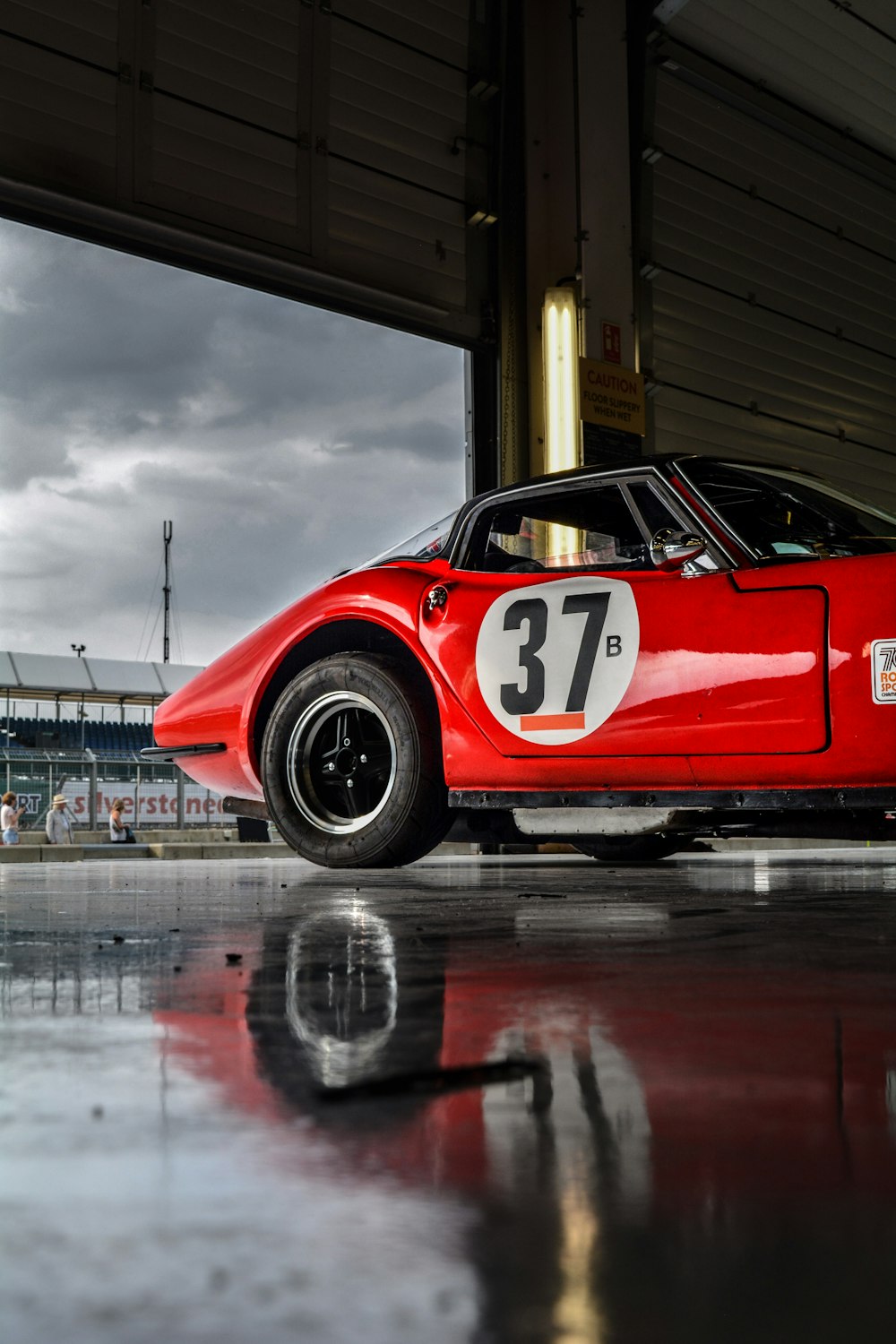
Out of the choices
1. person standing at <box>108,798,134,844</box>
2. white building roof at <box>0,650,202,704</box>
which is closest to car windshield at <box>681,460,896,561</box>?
person standing at <box>108,798,134,844</box>

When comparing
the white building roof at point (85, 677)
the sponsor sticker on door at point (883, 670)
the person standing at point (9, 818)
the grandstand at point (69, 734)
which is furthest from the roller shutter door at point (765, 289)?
the grandstand at point (69, 734)

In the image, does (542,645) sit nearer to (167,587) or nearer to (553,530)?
(553,530)

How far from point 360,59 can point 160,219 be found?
278 cm

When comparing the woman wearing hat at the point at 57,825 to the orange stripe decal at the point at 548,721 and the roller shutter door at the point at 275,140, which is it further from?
the orange stripe decal at the point at 548,721

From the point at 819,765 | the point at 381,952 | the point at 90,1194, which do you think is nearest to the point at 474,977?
the point at 381,952

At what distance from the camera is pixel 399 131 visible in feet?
36.0

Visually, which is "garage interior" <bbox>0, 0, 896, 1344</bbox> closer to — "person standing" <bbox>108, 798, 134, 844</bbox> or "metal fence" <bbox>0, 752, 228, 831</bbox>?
"person standing" <bbox>108, 798, 134, 844</bbox>

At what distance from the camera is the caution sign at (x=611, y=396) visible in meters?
11.2

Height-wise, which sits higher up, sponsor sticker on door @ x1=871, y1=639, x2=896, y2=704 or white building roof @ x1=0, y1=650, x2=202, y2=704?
white building roof @ x1=0, y1=650, x2=202, y2=704

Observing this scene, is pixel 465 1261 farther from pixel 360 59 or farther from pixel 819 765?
pixel 360 59

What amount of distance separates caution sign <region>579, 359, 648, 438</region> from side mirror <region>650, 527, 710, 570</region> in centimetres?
798

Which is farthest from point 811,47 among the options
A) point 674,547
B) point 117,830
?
point 674,547

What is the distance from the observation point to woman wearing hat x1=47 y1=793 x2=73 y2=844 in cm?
1250

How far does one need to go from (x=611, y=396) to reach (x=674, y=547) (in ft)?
27.7
